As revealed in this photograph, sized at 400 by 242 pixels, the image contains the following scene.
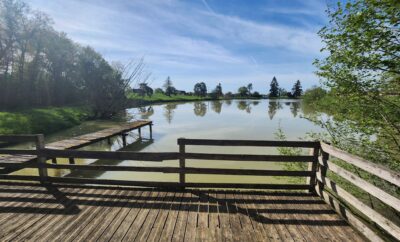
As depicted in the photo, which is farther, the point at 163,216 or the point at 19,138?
the point at 19,138

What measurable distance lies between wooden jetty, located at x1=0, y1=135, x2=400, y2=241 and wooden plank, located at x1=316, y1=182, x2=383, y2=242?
0.04 ft

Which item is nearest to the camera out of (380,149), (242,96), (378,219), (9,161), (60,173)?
(378,219)

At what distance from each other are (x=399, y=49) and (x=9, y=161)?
10689 mm

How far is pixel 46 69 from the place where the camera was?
103ft

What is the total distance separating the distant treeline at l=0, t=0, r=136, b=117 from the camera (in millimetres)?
24469

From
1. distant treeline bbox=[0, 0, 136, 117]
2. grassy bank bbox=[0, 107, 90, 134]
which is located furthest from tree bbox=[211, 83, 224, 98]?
grassy bank bbox=[0, 107, 90, 134]

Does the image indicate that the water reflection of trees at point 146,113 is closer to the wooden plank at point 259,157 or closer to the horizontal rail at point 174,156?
the horizontal rail at point 174,156

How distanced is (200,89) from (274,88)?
33820mm

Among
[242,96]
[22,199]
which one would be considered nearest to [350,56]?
[22,199]

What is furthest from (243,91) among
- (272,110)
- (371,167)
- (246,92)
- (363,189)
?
(371,167)

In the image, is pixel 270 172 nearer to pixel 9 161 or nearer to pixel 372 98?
pixel 372 98

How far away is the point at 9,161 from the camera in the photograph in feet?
22.7

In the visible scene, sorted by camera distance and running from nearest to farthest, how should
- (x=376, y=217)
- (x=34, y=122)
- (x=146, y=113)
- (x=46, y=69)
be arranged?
(x=376, y=217) < (x=34, y=122) < (x=46, y=69) < (x=146, y=113)

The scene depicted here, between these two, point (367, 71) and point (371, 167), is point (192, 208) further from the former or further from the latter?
point (367, 71)
